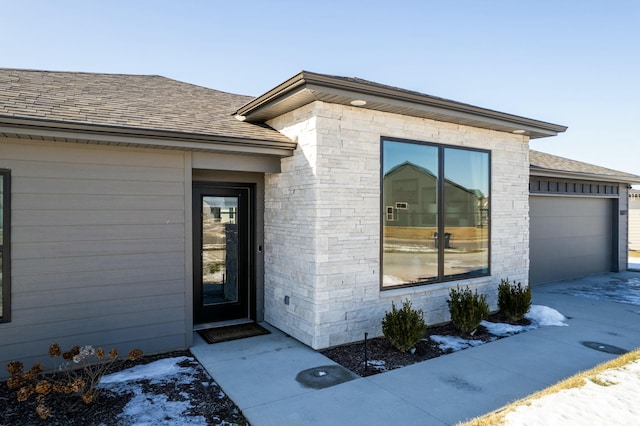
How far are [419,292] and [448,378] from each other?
1.86m

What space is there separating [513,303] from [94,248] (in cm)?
629

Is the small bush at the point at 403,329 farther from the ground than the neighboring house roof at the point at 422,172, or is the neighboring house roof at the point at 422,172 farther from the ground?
the neighboring house roof at the point at 422,172

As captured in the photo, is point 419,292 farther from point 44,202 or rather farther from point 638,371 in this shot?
point 44,202

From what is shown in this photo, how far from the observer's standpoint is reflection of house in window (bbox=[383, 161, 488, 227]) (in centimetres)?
596

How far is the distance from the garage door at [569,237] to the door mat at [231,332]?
7196 millimetres

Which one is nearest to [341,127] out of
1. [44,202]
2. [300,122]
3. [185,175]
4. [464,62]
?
[300,122]

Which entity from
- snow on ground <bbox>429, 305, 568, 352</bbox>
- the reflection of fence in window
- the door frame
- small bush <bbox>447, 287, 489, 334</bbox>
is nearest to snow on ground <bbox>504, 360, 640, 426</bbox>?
snow on ground <bbox>429, 305, 568, 352</bbox>

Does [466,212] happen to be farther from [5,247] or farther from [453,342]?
[5,247]

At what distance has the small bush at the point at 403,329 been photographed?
5.17 meters

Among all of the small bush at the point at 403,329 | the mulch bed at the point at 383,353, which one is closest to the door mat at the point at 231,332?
the mulch bed at the point at 383,353

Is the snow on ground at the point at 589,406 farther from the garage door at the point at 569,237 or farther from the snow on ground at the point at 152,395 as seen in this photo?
the garage door at the point at 569,237

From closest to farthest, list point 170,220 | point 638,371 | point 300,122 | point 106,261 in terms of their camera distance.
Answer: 1. point 638,371
2. point 106,261
3. point 170,220
4. point 300,122

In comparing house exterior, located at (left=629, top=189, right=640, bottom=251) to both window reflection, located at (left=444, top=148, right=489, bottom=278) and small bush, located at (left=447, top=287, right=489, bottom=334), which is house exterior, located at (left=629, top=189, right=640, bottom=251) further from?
small bush, located at (left=447, top=287, right=489, bottom=334)

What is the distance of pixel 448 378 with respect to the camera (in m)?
A: 4.40
